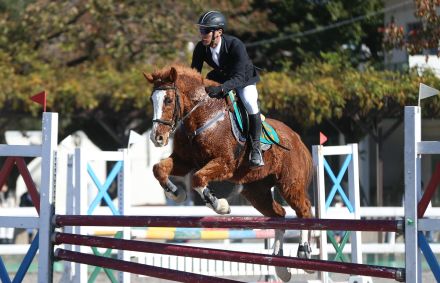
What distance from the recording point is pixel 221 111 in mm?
6898

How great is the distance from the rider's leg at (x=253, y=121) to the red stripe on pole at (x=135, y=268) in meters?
1.40

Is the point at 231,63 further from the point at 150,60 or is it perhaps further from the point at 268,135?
the point at 150,60

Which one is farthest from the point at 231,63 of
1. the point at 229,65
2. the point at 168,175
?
the point at 168,175

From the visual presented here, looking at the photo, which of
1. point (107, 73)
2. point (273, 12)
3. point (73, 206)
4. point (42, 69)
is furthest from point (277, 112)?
point (73, 206)

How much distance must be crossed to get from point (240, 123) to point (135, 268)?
1.59m

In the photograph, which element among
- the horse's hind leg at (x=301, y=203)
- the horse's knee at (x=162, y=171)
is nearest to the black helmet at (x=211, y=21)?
the horse's knee at (x=162, y=171)

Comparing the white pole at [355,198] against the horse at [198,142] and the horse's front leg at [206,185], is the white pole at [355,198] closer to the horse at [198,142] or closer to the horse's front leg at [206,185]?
the horse at [198,142]

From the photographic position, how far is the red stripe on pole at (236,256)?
506 centimetres

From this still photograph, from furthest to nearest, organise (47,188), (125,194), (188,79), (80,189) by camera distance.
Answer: (125,194) < (80,189) < (188,79) < (47,188)

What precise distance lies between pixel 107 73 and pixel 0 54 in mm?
2351

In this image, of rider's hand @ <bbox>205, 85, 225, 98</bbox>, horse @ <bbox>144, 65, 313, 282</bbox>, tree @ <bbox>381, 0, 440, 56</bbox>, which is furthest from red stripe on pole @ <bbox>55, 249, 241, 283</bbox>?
tree @ <bbox>381, 0, 440, 56</bbox>

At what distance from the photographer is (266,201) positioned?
7.64m

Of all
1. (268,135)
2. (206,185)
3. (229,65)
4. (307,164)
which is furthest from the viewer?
(307,164)

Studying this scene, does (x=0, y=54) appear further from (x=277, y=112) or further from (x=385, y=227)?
(x=385, y=227)
